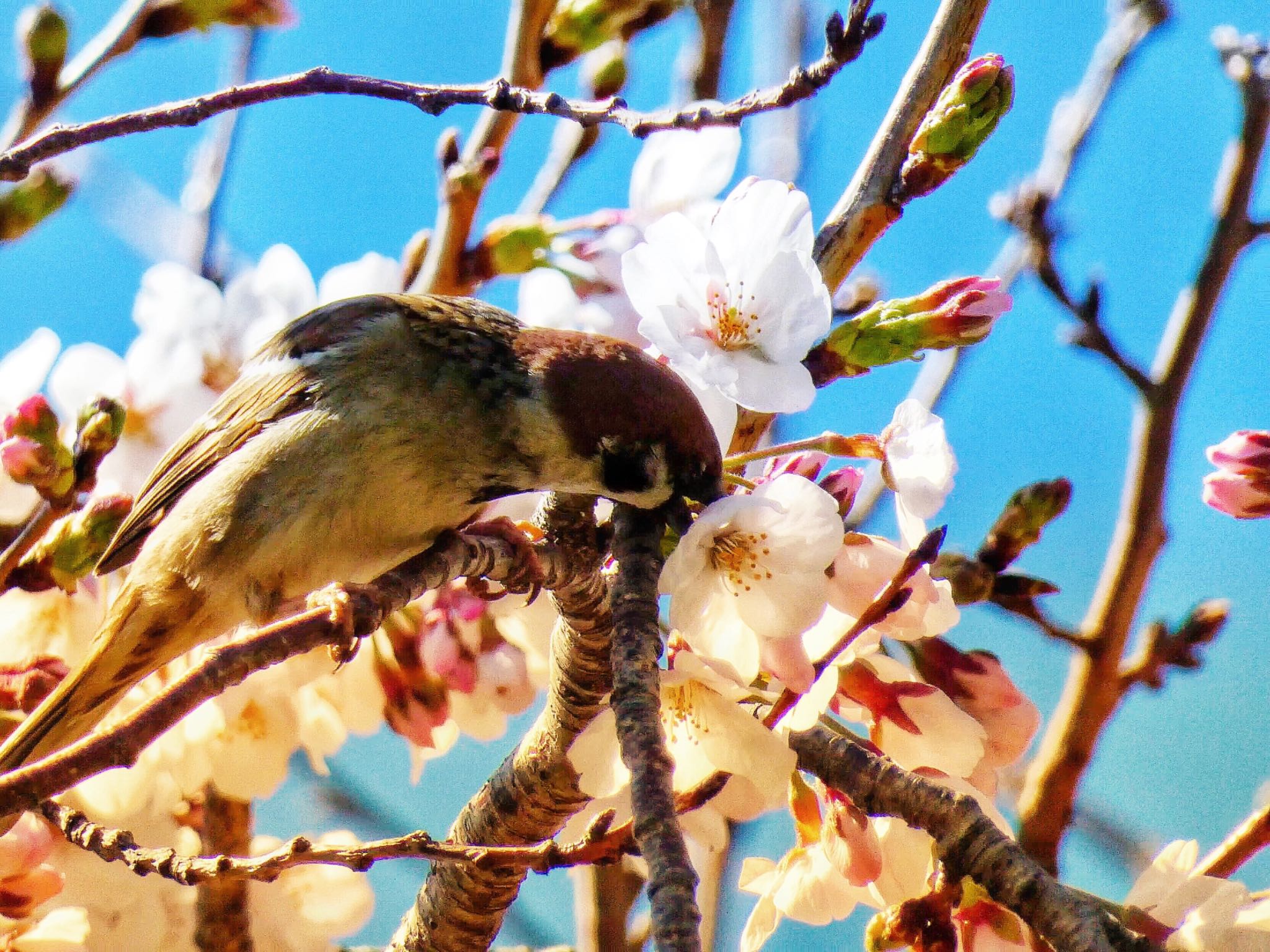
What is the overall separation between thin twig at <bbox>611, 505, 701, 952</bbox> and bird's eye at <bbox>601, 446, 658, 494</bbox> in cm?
7

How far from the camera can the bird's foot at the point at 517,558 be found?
3.13 ft

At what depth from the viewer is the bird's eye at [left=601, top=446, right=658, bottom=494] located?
3.33 ft

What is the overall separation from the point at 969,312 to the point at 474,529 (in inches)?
19.7

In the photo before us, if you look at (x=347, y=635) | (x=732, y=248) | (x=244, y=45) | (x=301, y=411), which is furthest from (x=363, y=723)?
(x=244, y=45)

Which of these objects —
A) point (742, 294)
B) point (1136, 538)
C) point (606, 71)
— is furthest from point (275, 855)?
point (1136, 538)

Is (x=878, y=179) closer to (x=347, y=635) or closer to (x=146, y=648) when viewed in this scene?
(x=347, y=635)

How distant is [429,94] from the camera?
812 mm

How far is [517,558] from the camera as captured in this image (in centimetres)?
99

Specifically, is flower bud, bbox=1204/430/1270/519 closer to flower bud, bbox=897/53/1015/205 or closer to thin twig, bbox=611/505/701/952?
flower bud, bbox=897/53/1015/205

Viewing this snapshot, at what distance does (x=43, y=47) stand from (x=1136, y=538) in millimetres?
1361

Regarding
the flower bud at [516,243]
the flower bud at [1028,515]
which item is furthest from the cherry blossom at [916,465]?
the flower bud at [516,243]

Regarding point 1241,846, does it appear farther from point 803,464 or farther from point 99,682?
point 99,682

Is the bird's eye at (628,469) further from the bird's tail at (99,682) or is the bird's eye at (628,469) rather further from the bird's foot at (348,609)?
the bird's tail at (99,682)

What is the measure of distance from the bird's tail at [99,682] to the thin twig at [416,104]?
0.48m
